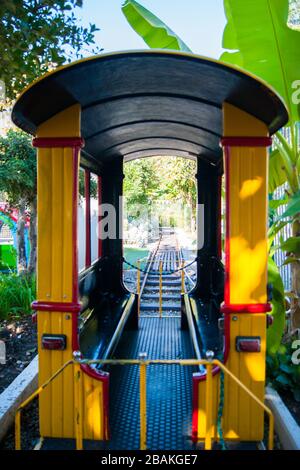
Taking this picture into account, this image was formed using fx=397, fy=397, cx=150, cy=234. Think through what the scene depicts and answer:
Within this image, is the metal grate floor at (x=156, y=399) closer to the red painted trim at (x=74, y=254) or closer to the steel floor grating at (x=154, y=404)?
the steel floor grating at (x=154, y=404)

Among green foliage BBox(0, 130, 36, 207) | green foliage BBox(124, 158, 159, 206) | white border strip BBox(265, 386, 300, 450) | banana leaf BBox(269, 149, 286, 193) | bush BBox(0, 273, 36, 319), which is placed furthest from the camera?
green foliage BBox(124, 158, 159, 206)

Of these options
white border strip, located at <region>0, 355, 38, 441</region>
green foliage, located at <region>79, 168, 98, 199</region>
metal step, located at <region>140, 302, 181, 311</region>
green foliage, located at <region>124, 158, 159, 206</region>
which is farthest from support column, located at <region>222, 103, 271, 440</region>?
green foliage, located at <region>124, 158, 159, 206</region>

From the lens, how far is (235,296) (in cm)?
Answer: 354

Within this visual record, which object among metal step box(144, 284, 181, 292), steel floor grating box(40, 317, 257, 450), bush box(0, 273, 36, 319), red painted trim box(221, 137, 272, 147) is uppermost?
red painted trim box(221, 137, 272, 147)

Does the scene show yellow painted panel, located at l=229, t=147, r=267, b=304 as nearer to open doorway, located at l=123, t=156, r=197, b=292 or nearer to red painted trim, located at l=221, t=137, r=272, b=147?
red painted trim, located at l=221, t=137, r=272, b=147

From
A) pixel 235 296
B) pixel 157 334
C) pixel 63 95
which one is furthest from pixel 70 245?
pixel 157 334

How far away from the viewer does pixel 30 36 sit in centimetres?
446

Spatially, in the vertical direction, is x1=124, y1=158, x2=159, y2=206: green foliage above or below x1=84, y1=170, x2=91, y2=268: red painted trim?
above

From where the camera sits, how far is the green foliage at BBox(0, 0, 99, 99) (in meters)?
4.34

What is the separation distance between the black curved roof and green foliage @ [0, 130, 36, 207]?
3.80 metres

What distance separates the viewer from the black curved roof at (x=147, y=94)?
2859 mm

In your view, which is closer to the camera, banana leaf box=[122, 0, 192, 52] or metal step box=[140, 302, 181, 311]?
banana leaf box=[122, 0, 192, 52]

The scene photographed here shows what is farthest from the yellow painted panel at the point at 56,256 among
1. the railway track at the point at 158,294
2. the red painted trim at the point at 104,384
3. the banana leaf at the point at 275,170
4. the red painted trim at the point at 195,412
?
the railway track at the point at 158,294

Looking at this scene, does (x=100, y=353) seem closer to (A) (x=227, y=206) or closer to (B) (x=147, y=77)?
(A) (x=227, y=206)
